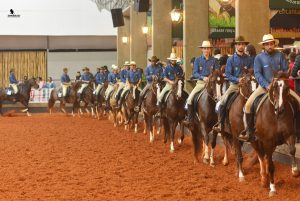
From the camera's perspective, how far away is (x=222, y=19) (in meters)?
22.8

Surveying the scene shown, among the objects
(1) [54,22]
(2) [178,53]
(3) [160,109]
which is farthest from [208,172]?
(1) [54,22]

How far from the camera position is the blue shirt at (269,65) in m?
9.41

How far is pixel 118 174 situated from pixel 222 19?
12.9m

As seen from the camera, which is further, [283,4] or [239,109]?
[283,4]

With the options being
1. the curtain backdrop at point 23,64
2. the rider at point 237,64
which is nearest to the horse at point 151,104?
the rider at point 237,64

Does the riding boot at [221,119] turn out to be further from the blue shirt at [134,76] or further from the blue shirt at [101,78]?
the blue shirt at [101,78]

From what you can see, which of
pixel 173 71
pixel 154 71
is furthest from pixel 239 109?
pixel 154 71

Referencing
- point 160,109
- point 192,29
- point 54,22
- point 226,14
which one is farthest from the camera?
point 54,22

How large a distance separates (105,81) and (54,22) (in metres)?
14.8

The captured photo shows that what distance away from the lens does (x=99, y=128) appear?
23.1 meters

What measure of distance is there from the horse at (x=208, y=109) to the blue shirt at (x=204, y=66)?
0.35 m

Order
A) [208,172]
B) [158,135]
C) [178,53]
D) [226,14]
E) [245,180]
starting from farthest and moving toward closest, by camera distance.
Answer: [178,53]
[226,14]
[158,135]
[208,172]
[245,180]

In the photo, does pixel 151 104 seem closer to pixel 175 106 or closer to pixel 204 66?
pixel 175 106

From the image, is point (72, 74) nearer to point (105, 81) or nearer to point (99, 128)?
point (105, 81)
